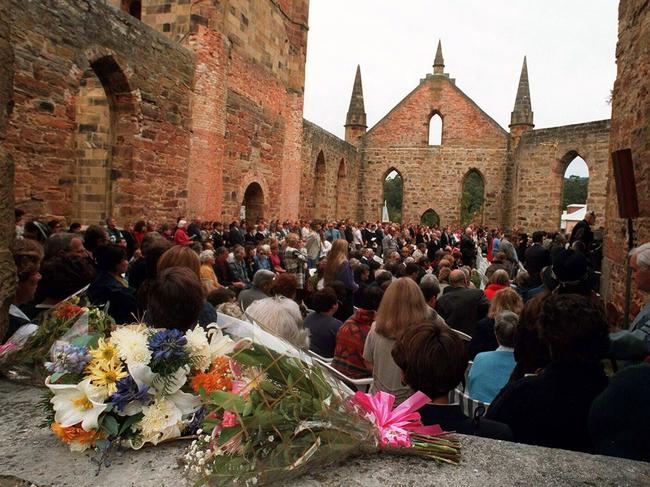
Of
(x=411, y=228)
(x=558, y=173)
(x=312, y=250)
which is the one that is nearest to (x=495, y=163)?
(x=558, y=173)

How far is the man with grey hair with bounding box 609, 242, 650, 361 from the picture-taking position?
2.76 meters

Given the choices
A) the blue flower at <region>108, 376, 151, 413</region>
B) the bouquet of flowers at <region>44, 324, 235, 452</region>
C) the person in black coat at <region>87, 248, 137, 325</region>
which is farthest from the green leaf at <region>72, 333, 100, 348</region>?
the person in black coat at <region>87, 248, 137, 325</region>

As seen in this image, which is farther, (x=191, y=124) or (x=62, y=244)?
(x=191, y=124)

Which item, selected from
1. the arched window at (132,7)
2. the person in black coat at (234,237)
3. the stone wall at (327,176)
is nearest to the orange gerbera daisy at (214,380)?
the person in black coat at (234,237)

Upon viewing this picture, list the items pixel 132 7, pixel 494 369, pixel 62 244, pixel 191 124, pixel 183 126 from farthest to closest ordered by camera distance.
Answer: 1. pixel 132 7
2. pixel 191 124
3. pixel 183 126
4. pixel 62 244
5. pixel 494 369

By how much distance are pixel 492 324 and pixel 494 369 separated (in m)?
1.17

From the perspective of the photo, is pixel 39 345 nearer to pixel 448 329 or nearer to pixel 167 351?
pixel 167 351

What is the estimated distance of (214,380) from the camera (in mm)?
1819

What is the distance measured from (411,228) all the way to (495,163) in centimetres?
967

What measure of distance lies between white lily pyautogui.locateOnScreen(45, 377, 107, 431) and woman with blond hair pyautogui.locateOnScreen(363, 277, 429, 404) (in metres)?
2.06

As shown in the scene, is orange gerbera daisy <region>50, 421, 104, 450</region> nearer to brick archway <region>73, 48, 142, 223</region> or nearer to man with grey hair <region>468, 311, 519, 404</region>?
man with grey hair <region>468, 311, 519, 404</region>

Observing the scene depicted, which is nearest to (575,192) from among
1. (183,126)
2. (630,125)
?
(183,126)

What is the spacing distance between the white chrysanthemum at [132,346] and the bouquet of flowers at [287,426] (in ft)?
0.72

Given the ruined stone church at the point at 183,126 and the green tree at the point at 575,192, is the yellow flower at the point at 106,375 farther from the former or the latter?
the green tree at the point at 575,192
